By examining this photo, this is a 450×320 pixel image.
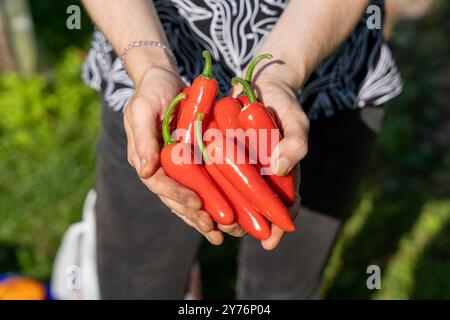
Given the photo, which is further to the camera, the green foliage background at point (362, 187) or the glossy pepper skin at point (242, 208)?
the green foliage background at point (362, 187)

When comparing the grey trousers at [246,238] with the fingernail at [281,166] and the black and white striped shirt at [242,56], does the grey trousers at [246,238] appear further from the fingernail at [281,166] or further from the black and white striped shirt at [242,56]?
the fingernail at [281,166]

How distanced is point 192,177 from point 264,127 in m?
0.22

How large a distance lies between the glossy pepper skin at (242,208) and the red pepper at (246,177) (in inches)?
1.0

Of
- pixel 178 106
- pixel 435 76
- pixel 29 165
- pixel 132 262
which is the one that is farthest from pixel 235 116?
pixel 435 76

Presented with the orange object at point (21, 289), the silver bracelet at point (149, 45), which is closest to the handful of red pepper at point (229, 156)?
the silver bracelet at point (149, 45)

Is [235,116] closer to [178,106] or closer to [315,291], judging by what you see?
[178,106]

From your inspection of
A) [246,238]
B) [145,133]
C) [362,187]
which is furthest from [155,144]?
[362,187]

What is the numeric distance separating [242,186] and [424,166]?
230 cm

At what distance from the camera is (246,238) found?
7.41 ft

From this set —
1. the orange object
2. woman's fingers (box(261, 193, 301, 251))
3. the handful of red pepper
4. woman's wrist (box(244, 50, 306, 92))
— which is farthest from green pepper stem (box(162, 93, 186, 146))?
the orange object

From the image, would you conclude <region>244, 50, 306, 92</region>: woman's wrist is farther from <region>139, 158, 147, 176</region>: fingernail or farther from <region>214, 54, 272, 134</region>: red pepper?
<region>139, 158, 147, 176</region>: fingernail

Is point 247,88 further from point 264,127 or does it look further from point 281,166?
point 281,166

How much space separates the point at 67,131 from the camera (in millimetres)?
3713

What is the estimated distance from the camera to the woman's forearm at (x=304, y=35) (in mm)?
1697
